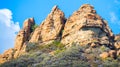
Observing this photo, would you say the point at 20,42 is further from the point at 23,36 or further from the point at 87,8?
the point at 87,8

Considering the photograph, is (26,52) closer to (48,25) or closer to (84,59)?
(48,25)

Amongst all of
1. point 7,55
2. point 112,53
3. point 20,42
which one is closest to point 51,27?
point 20,42

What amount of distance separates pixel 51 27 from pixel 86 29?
14.7 m

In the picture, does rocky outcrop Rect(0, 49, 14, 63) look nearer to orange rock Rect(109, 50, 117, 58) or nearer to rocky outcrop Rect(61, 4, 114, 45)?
rocky outcrop Rect(61, 4, 114, 45)

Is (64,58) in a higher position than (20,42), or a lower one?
lower

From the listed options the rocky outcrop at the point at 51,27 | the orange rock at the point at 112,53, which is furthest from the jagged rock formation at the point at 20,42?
the orange rock at the point at 112,53

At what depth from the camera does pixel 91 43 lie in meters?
126

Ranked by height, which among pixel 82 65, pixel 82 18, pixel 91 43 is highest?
pixel 82 18

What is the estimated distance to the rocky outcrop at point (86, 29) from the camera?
423ft

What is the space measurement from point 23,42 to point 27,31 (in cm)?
434

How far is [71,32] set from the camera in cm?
13412

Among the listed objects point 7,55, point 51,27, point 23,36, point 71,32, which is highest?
point 51,27

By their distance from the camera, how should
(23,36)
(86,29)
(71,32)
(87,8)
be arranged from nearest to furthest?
(86,29)
(71,32)
(87,8)
(23,36)

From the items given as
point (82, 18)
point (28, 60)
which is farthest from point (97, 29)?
point (28, 60)
